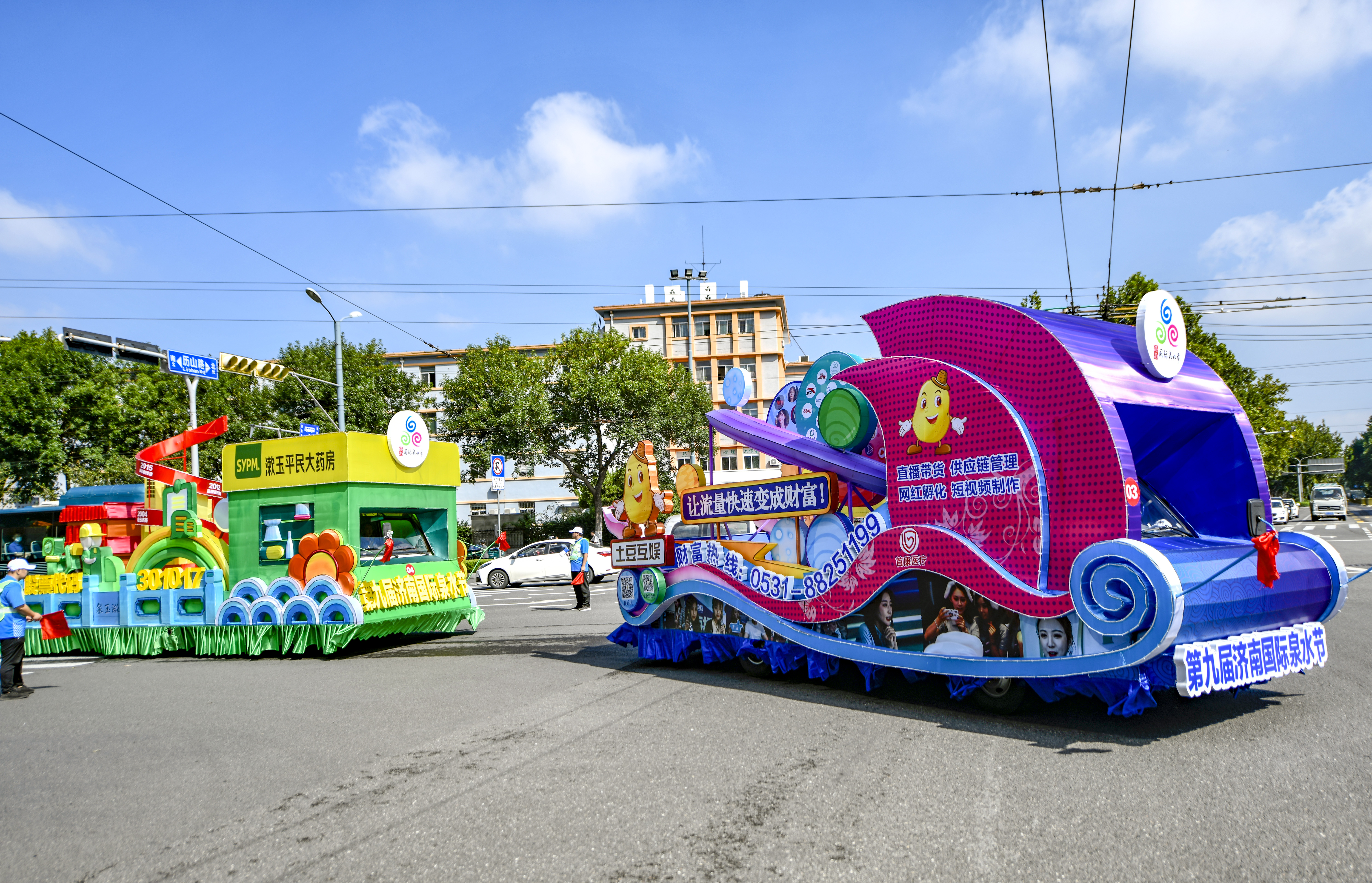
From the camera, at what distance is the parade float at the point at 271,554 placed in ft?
40.0

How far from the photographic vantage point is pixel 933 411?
24.2 ft

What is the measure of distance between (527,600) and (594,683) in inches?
459

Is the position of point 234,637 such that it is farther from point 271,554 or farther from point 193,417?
point 193,417

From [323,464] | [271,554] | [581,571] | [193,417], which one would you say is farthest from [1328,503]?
[193,417]

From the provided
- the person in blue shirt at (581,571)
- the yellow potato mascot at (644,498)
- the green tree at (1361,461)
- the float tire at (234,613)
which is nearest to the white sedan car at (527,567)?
the person in blue shirt at (581,571)

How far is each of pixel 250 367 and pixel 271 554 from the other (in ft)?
23.9

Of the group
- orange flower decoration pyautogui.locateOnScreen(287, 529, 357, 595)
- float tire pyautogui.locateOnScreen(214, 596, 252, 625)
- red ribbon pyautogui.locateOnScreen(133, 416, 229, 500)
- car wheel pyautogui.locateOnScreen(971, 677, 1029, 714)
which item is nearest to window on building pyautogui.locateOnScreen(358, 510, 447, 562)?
orange flower decoration pyautogui.locateOnScreen(287, 529, 357, 595)

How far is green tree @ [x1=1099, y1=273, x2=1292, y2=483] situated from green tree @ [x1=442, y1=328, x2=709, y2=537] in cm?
1619

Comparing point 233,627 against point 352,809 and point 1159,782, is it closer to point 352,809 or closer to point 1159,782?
point 352,809

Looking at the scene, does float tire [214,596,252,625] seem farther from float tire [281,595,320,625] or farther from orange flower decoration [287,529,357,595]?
orange flower decoration [287,529,357,595]

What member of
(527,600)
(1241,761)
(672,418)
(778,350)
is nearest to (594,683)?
(1241,761)

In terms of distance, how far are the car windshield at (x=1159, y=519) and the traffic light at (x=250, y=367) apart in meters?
16.7

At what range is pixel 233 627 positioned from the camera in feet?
41.8

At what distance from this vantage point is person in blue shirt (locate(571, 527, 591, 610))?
17344mm
